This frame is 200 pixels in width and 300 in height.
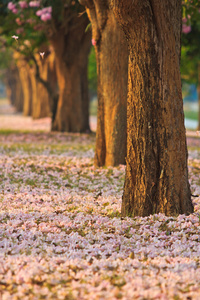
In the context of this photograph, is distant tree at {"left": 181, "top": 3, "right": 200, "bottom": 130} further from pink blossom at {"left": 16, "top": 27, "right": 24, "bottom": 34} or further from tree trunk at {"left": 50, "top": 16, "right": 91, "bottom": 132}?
pink blossom at {"left": 16, "top": 27, "right": 24, "bottom": 34}

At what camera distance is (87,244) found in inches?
239

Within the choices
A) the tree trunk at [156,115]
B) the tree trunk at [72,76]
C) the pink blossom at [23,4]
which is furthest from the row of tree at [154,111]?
the tree trunk at [72,76]

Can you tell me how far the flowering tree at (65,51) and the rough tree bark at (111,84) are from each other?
20.1ft

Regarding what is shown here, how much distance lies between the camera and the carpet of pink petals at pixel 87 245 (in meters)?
4.66

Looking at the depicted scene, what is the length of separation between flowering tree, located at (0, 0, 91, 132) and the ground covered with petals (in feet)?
31.4

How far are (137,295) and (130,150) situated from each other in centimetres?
284

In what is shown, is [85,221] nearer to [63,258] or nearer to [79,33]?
[63,258]

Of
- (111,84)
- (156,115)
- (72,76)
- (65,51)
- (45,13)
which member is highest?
(45,13)

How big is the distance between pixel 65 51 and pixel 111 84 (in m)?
8.63

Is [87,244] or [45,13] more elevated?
[45,13]

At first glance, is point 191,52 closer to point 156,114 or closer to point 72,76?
point 72,76

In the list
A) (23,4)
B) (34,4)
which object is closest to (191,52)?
(23,4)

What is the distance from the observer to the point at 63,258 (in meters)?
5.45

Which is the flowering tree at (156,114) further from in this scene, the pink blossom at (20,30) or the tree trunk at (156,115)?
the pink blossom at (20,30)
